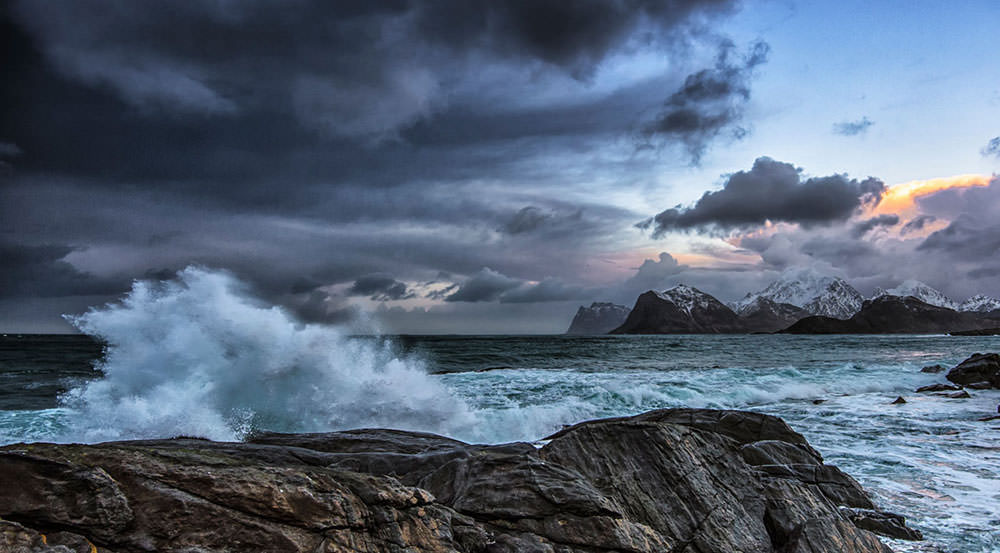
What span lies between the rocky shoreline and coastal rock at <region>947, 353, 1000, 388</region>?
2748 centimetres

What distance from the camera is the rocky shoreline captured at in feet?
12.2

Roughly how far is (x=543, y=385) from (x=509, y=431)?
8.00 meters

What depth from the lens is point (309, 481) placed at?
14.3 ft

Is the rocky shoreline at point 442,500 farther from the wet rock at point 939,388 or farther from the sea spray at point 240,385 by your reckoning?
the wet rock at point 939,388

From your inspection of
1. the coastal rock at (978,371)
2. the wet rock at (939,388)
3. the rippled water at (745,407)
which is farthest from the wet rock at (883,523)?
the coastal rock at (978,371)

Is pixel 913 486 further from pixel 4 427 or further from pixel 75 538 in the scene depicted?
pixel 4 427

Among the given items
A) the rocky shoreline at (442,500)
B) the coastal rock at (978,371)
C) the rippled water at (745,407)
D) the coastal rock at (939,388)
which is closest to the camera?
the rocky shoreline at (442,500)

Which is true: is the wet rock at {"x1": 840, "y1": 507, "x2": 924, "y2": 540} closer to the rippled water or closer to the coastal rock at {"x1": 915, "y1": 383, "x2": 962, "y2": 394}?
the rippled water

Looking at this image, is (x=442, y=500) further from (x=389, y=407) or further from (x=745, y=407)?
(x=745, y=407)

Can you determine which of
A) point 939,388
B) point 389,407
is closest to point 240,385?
point 389,407

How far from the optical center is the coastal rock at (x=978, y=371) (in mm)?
26947

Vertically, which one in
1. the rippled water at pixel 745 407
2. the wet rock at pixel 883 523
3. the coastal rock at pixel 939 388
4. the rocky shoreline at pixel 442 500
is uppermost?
the rocky shoreline at pixel 442 500

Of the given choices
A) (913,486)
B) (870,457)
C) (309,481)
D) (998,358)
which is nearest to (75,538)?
(309,481)

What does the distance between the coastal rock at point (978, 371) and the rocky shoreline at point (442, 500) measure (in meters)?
27.5
